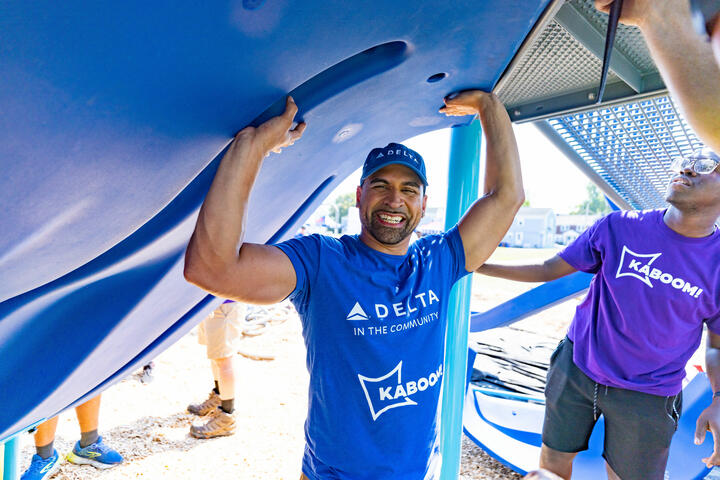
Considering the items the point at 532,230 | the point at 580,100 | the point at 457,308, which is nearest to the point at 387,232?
the point at 457,308

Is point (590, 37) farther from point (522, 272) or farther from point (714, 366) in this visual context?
point (714, 366)

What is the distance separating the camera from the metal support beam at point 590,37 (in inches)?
42.7

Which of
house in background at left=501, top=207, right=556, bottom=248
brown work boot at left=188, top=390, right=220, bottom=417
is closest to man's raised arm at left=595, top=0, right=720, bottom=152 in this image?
brown work boot at left=188, top=390, right=220, bottom=417

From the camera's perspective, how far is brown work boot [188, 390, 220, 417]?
3402 millimetres

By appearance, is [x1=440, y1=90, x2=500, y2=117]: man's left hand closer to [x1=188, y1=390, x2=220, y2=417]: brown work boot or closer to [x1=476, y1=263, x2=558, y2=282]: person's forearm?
[x1=476, y1=263, x2=558, y2=282]: person's forearm

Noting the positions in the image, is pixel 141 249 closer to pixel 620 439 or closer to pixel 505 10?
pixel 505 10

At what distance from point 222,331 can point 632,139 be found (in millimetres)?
2527

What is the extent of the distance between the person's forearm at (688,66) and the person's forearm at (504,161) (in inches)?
25.6

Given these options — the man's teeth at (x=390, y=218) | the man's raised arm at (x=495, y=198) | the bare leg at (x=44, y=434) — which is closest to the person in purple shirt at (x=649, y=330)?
the man's raised arm at (x=495, y=198)

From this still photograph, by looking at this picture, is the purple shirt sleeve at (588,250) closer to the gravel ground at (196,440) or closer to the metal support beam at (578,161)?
the metal support beam at (578,161)

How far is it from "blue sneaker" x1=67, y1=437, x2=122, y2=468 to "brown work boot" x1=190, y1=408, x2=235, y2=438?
532mm

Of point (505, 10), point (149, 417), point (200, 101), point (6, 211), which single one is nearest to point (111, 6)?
point (200, 101)

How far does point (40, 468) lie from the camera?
2361 millimetres

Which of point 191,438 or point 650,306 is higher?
point 650,306
